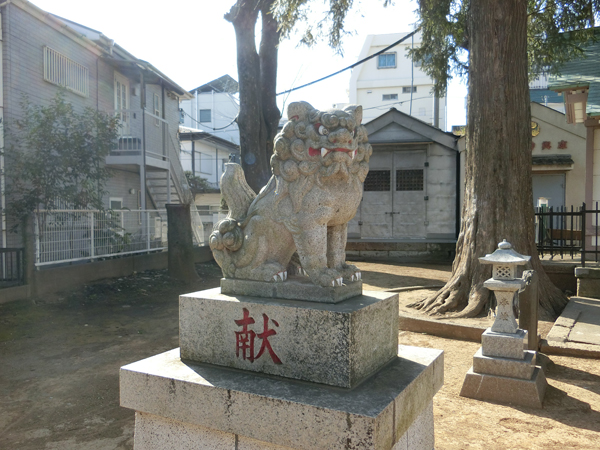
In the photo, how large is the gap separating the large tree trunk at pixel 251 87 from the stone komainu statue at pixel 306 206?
8999 millimetres

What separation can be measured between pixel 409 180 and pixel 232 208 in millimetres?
12870

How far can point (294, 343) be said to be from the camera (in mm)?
2635

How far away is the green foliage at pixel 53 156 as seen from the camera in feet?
31.4

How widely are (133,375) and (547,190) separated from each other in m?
15.1

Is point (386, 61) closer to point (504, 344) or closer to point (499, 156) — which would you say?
point (499, 156)

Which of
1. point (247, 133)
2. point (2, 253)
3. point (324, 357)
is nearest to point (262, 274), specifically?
point (324, 357)

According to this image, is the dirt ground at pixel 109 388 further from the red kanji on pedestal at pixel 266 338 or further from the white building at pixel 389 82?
the white building at pixel 389 82

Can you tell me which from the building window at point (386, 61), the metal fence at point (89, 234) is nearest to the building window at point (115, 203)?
the metal fence at point (89, 234)

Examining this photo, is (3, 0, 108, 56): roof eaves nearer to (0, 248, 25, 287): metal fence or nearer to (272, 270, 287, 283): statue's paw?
(0, 248, 25, 287): metal fence

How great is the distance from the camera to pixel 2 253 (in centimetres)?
851

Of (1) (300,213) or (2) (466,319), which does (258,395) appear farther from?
(2) (466,319)

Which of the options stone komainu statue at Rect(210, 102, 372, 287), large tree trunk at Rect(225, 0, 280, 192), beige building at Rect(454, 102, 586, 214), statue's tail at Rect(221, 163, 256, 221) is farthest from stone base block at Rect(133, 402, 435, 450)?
beige building at Rect(454, 102, 586, 214)

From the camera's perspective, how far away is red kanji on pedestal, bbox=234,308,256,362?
277 centimetres

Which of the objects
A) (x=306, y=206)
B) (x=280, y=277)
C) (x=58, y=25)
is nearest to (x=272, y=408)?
(x=280, y=277)
